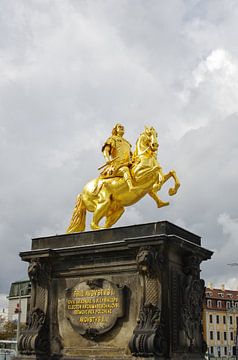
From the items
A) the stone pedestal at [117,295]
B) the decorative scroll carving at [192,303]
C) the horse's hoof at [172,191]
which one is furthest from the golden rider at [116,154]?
the decorative scroll carving at [192,303]

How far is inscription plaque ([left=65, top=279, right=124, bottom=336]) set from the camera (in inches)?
663

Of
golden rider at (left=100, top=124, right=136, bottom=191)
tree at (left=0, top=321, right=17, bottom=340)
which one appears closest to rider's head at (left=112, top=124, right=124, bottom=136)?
golden rider at (left=100, top=124, right=136, bottom=191)

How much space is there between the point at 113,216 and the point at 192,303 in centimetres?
436

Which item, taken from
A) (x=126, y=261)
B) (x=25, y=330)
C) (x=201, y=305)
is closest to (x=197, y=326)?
(x=201, y=305)

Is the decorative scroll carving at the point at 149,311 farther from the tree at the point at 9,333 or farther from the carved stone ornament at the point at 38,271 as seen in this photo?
the tree at the point at 9,333

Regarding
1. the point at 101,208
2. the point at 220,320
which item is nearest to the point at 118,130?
the point at 101,208

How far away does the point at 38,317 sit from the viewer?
59.5 feet

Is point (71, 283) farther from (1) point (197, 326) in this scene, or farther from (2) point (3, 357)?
(2) point (3, 357)

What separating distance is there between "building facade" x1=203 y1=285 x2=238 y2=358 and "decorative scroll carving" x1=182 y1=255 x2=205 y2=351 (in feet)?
254

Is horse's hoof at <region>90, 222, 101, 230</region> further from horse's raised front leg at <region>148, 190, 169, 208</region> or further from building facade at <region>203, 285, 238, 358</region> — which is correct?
building facade at <region>203, 285, 238, 358</region>

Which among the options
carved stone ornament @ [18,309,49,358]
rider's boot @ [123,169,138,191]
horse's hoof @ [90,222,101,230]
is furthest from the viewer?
horse's hoof @ [90,222,101,230]

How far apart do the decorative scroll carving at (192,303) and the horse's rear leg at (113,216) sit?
3.42 meters

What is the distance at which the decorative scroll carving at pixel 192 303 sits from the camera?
16.8 meters

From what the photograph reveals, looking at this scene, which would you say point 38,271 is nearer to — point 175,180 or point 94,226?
point 94,226
